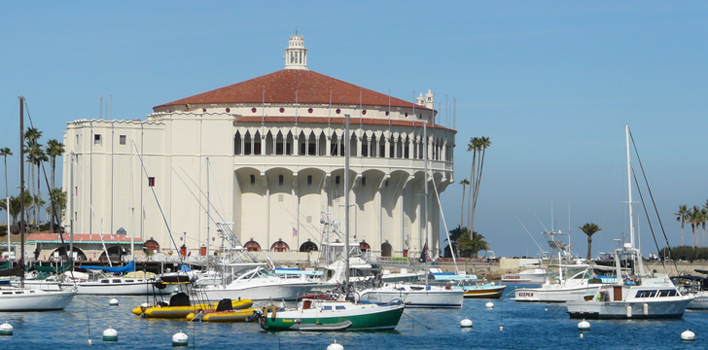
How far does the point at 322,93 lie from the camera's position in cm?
11012

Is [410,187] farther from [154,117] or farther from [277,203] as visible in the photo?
[154,117]

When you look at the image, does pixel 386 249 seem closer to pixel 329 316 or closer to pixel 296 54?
pixel 296 54

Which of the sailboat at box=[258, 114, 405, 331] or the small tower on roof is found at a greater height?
the small tower on roof

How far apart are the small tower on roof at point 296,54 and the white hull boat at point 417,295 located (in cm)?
5448

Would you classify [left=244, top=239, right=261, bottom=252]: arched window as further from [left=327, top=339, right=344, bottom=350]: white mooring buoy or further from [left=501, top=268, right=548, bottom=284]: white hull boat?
[left=327, top=339, right=344, bottom=350]: white mooring buoy

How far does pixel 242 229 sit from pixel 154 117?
13089 mm

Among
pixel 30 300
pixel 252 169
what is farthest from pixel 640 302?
pixel 252 169

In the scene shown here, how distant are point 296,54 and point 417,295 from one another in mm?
56897

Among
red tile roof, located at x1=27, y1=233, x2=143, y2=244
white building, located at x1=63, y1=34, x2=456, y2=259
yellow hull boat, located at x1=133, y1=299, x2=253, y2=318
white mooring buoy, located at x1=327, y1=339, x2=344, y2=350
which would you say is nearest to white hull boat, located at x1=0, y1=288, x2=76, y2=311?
yellow hull boat, located at x1=133, y1=299, x2=253, y2=318

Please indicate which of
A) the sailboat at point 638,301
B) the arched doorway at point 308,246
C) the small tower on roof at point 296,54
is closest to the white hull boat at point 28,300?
the sailboat at point 638,301


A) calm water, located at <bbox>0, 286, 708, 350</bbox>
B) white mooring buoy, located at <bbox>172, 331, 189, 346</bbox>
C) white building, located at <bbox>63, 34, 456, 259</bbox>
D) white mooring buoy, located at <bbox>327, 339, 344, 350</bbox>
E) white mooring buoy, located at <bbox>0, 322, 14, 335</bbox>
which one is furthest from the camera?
white building, located at <bbox>63, 34, 456, 259</bbox>

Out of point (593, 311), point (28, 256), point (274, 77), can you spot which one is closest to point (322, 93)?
point (274, 77)

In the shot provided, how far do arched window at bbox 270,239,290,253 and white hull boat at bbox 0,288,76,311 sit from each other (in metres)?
44.3

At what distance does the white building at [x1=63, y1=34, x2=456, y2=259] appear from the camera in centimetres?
10481
